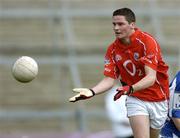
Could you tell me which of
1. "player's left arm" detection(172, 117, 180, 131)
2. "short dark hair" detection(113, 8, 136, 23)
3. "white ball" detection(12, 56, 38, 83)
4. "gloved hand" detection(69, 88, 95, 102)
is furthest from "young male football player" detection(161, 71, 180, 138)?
Answer: "white ball" detection(12, 56, 38, 83)

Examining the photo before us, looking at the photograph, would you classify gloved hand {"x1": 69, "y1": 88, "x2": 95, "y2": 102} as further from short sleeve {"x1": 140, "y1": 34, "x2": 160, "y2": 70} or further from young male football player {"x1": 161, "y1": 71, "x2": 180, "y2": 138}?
young male football player {"x1": 161, "y1": 71, "x2": 180, "y2": 138}

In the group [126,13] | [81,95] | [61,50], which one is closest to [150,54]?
[126,13]

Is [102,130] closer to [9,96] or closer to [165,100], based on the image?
[9,96]

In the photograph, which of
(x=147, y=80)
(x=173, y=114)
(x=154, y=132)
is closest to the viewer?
(x=147, y=80)

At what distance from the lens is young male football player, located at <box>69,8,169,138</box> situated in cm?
782

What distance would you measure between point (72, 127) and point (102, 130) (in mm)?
573

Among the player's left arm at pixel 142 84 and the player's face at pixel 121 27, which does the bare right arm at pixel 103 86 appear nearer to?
the player's left arm at pixel 142 84

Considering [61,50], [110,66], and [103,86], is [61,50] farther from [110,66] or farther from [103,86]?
[103,86]

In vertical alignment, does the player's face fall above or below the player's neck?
above

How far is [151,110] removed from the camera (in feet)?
26.4

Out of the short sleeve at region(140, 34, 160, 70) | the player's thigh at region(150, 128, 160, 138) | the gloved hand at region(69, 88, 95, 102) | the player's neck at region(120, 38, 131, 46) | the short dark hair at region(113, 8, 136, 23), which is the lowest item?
the player's thigh at region(150, 128, 160, 138)

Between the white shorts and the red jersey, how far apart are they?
57mm

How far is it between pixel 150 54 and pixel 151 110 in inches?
26.4

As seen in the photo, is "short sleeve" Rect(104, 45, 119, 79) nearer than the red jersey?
No
